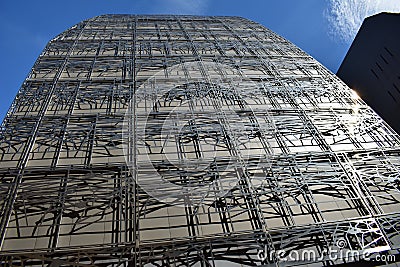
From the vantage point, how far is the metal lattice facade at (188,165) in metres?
6.03

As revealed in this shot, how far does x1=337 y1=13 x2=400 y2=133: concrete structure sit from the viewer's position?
12.3 metres

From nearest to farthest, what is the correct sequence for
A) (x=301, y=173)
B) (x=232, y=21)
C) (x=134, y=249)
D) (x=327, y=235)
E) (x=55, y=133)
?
1. (x=134, y=249)
2. (x=327, y=235)
3. (x=301, y=173)
4. (x=55, y=133)
5. (x=232, y=21)

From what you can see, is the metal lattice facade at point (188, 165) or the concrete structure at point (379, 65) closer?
the metal lattice facade at point (188, 165)

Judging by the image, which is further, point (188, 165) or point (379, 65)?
point (379, 65)

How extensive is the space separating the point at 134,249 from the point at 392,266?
5.10 m

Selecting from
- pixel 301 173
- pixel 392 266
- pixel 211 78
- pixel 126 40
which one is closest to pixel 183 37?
pixel 126 40

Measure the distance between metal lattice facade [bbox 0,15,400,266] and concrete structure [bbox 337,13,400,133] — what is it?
321 cm

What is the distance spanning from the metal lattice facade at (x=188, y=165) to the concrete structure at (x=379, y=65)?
321cm

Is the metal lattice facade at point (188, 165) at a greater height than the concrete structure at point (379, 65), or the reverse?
the concrete structure at point (379, 65)

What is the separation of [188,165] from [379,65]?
11043 millimetres

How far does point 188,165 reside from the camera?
7496mm

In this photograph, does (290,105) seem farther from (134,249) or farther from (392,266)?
(134,249)

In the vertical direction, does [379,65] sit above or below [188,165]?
above

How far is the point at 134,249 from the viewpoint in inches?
221
